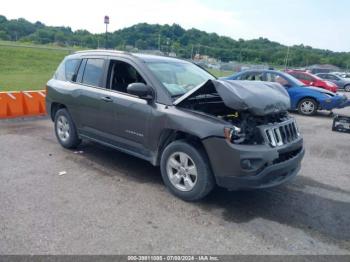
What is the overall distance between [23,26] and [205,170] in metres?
75.3

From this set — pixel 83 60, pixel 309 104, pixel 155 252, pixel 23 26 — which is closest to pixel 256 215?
pixel 155 252

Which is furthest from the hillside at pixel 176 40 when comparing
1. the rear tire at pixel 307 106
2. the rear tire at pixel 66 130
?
the rear tire at pixel 66 130

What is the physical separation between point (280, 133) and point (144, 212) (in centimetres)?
192

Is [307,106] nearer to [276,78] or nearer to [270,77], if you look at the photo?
[276,78]

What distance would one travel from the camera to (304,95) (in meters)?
12.1

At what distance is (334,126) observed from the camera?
31.5 ft

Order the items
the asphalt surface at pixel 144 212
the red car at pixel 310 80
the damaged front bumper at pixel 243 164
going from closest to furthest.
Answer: the asphalt surface at pixel 144 212 → the damaged front bumper at pixel 243 164 → the red car at pixel 310 80

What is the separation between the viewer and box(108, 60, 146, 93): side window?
5242 millimetres

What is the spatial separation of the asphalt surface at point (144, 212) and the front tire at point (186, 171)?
0.51 feet

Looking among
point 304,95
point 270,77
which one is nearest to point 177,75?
point 270,77

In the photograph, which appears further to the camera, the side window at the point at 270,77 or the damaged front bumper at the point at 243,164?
the side window at the point at 270,77

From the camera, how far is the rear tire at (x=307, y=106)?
39.7 feet

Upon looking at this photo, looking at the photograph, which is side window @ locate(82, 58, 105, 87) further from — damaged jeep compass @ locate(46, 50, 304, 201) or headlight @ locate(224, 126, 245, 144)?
headlight @ locate(224, 126, 245, 144)

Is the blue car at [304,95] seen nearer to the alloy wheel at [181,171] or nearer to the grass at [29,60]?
the alloy wheel at [181,171]
